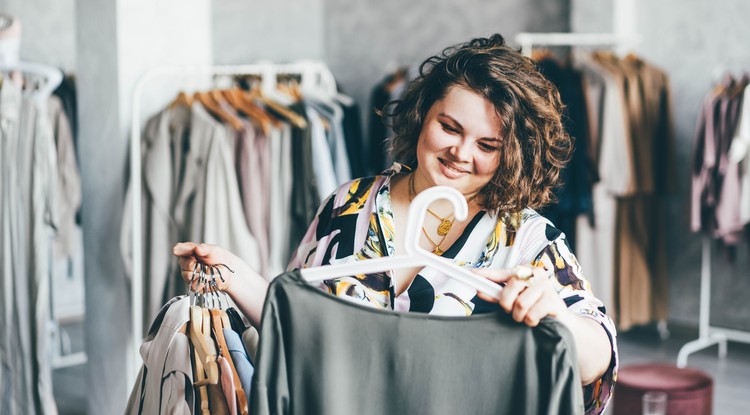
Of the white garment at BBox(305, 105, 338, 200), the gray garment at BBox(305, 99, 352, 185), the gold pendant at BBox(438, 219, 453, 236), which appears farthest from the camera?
the gray garment at BBox(305, 99, 352, 185)

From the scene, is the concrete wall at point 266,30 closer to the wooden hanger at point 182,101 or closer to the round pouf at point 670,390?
the wooden hanger at point 182,101

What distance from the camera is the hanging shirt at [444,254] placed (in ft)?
5.00

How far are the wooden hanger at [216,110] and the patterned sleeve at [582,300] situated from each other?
6.68 ft

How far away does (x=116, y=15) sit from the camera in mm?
3121

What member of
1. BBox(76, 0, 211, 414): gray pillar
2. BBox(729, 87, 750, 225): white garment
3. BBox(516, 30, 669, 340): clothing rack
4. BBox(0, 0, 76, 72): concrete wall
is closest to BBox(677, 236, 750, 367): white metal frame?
BBox(516, 30, 669, 340): clothing rack

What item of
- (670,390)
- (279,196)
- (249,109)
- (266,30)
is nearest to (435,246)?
(670,390)

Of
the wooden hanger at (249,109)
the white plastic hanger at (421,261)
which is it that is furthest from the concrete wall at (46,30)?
the white plastic hanger at (421,261)

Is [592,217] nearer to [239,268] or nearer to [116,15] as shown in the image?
[116,15]

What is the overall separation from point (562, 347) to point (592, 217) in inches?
123

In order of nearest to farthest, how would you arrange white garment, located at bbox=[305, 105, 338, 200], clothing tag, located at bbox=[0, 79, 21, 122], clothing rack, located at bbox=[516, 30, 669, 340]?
clothing tag, located at bbox=[0, 79, 21, 122] < white garment, located at bbox=[305, 105, 338, 200] < clothing rack, located at bbox=[516, 30, 669, 340]

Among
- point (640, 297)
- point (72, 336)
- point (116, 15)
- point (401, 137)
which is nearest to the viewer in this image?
point (401, 137)

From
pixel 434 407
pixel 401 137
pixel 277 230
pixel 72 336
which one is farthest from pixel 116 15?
pixel 72 336

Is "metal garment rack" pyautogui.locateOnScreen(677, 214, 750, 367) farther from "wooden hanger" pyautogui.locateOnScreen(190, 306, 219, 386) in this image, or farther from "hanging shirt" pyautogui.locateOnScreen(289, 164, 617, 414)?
"wooden hanger" pyautogui.locateOnScreen(190, 306, 219, 386)

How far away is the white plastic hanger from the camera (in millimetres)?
1341
